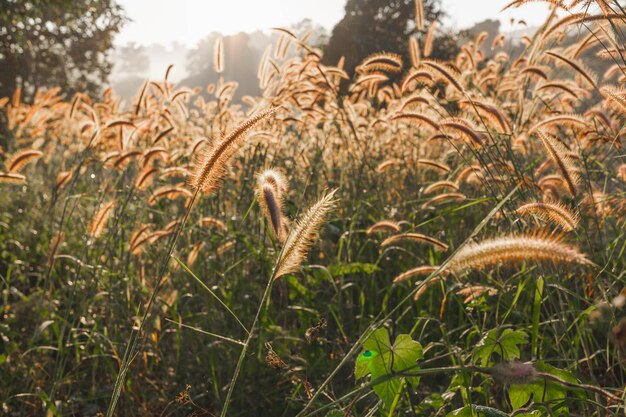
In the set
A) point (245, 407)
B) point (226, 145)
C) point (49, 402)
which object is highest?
point (226, 145)

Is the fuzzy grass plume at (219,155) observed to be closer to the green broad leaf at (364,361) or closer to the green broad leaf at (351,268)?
the green broad leaf at (364,361)

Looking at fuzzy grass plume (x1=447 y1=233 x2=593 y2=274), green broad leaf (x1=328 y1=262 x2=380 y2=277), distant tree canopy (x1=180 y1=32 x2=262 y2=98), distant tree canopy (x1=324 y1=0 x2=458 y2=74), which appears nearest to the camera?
fuzzy grass plume (x1=447 y1=233 x2=593 y2=274)

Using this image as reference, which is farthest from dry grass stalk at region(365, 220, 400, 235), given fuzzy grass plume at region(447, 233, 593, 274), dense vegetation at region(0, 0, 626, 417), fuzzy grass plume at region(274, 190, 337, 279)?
fuzzy grass plume at region(447, 233, 593, 274)

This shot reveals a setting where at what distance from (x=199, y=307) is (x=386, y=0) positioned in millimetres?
21665

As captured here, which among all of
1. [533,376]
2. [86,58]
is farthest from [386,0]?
[533,376]

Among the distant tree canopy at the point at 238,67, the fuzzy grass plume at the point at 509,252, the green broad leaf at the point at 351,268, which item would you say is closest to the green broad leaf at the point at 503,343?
the fuzzy grass plume at the point at 509,252

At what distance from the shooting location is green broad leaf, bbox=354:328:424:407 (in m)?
1.46

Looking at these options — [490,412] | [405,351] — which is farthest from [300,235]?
[490,412]

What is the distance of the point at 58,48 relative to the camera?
2202cm

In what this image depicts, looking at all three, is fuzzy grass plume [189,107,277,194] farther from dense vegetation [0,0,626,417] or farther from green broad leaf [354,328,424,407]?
green broad leaf [354,328,424,407]

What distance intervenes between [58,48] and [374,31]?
12185mm

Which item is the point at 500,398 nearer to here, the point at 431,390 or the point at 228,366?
the point at 431,390

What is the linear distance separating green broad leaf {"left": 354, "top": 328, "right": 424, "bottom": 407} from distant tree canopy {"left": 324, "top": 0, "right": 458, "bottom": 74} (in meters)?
21.1

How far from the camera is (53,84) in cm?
2081
